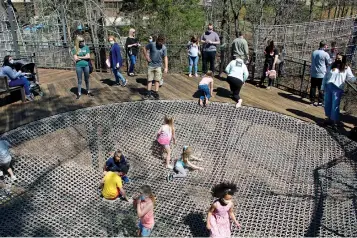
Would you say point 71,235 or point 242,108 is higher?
point 242,108

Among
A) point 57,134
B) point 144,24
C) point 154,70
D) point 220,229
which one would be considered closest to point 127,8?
point 144,24

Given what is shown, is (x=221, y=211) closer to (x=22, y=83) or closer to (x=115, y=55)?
(x=115, y=55)

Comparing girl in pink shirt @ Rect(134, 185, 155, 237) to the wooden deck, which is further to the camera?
the wooden deck

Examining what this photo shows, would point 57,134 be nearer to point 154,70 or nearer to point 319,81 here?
point 154,70

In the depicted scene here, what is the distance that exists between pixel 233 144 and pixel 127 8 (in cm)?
1723

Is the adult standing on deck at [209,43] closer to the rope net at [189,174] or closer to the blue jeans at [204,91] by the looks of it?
the blue jeans at [204,91]

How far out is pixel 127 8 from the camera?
2230 centimetres

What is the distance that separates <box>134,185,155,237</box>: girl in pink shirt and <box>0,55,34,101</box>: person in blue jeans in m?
5.21

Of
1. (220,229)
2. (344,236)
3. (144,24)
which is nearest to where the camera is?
(220,229)

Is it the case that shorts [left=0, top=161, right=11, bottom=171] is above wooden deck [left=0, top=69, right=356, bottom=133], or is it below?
below

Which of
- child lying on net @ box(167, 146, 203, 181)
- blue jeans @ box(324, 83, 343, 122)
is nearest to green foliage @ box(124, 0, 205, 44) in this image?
blue jeans @ box(324, 83, 343, 122)

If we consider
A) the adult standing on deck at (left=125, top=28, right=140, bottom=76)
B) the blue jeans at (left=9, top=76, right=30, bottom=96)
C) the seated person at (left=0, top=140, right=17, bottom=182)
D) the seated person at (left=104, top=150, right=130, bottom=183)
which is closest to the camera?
the seated person at (left=0, top=140, right=17, bottom=182)

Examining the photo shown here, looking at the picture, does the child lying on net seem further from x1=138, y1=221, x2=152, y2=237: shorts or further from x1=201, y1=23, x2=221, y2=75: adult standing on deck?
x1=201, y1=23, x2=221, y2=75: adult standing on deck

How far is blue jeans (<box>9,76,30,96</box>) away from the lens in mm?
→ 8289
